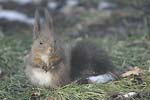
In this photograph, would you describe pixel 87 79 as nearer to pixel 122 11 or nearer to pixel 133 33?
pixel 133 33

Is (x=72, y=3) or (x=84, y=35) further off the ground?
(x=72, y=3)

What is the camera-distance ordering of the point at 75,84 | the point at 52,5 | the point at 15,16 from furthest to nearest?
1. the point at 52,5
2. the point at 15,16
3. the point at 75,84

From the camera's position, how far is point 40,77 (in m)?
4.46

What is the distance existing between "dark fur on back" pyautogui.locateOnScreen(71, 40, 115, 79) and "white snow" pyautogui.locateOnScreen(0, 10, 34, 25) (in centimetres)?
248

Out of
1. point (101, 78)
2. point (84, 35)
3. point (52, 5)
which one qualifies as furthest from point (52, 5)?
point (101, 78)

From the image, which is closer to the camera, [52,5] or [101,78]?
[101,78]

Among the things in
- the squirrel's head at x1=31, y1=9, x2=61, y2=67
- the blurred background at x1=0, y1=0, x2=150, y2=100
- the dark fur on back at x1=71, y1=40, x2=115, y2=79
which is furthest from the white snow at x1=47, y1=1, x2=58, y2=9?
the squirrel's head at x1=31, y1=9, x2=61, y2=67

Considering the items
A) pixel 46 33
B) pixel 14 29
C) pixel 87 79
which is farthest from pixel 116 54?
pixel 14 29

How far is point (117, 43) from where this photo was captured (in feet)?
20.2

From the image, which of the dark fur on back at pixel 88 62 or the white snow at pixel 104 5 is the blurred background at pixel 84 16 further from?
the dark fur on back at pixel 88 62

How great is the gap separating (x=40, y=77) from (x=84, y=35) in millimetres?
2326

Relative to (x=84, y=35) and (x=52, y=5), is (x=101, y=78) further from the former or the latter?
(x=52, y=5)

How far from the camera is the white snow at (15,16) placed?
7.31m

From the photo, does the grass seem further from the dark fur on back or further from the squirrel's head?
the squirrel's head
